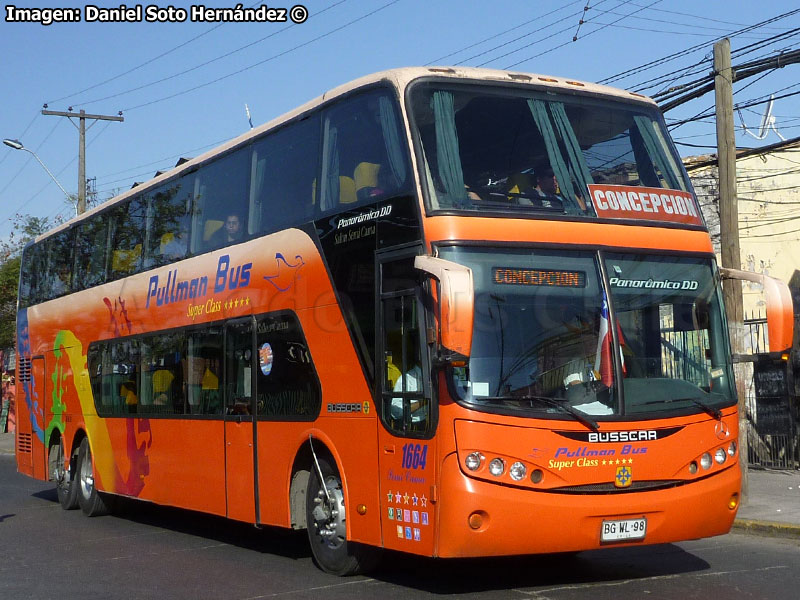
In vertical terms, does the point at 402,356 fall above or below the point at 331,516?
above

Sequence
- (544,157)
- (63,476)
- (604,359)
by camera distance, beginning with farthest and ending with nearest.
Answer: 1. (63,476)
2. (544,157)
3. (604,359)

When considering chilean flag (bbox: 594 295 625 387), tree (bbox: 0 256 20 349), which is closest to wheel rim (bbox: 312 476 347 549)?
chilean flag (bbox: 594 295 625 387)

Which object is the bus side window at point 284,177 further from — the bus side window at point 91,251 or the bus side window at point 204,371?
the bus side window at point 91,251

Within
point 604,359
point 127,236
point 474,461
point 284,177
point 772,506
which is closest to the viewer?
point 474,461

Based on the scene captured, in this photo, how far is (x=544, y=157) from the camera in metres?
8.90

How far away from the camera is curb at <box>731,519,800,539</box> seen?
456 inches

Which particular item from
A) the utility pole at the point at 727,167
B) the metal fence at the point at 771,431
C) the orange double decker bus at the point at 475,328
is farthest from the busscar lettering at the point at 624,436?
the metal fence at the point at 771,431

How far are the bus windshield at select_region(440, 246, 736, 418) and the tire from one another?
219 cm

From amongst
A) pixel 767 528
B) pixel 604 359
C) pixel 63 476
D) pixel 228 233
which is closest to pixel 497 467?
pixel 604 359

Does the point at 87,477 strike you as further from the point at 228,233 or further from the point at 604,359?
the point at 604,359

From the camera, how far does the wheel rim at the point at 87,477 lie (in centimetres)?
1599

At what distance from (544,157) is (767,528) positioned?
5.50m

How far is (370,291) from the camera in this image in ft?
29.5

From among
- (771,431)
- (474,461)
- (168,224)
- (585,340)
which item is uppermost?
(168,224)
